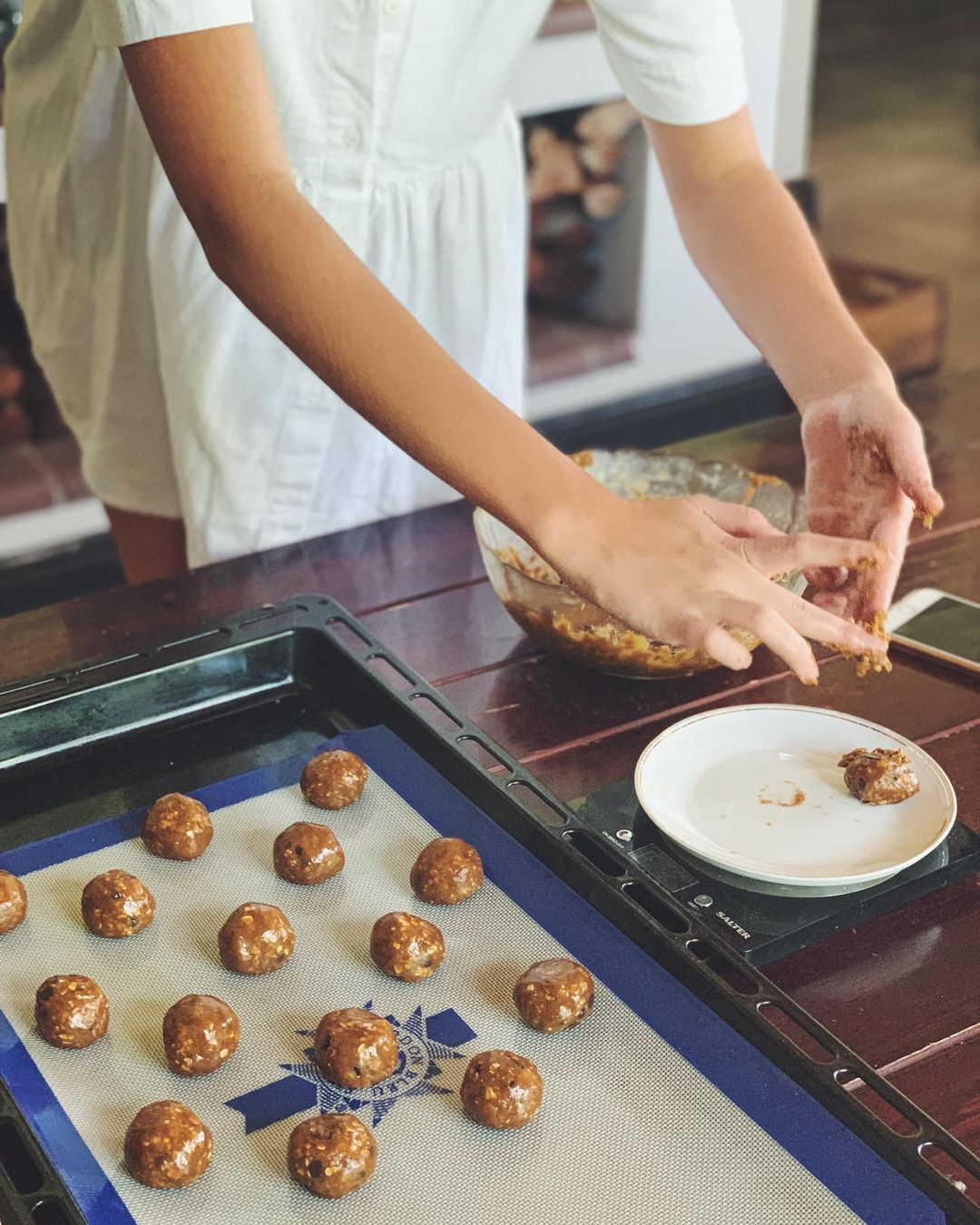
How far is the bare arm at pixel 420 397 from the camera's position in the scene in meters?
1.01

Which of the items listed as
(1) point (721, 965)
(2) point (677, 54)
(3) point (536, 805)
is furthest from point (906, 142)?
(1) point (721, 965)

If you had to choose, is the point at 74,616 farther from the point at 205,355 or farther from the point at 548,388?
the point at 548,388

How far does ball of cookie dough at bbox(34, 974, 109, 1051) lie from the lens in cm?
95

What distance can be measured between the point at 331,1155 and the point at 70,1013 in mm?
210

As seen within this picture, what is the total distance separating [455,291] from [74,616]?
0.60 meters

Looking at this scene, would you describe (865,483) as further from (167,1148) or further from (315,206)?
(167,1148)

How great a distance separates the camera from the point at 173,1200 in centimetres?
86

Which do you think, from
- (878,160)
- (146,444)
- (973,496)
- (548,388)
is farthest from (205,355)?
(878,160)

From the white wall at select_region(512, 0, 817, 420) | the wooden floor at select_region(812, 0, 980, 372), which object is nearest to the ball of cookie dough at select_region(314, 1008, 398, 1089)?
the white wall at select_region(512, 0, 817, 420)

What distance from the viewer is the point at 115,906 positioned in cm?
104

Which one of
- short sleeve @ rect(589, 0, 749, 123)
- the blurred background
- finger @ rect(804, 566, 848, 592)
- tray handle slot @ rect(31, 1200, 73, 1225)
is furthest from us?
the blurred background

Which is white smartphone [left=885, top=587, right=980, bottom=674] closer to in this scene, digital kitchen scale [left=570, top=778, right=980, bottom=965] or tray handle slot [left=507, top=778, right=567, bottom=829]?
digital kitchen scale [left=570, top=778, right=980, bottom=965]

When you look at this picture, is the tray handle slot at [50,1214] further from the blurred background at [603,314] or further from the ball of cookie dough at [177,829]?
the blurred background at [603,314]

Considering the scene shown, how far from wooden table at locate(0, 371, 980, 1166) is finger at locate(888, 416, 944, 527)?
171 mm
